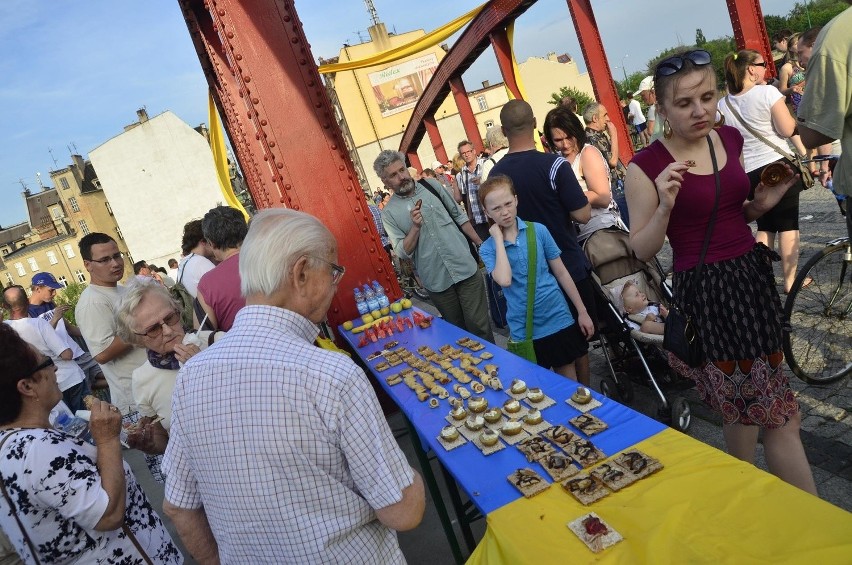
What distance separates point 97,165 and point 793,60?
147 ft

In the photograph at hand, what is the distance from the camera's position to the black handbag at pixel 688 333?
218 cm

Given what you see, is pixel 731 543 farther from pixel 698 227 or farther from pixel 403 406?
pixel 403 406

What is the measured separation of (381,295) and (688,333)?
299 centimetres

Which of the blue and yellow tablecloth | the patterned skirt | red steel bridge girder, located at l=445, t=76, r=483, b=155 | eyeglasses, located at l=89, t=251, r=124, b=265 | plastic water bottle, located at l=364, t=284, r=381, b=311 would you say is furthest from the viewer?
red steel bridge girder, located at l=445, t=76, r=483, b=155

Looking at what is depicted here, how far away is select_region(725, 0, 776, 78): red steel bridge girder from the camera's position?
599 cm

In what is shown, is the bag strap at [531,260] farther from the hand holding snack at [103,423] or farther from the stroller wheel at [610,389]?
the hand holding snack at [103,423]

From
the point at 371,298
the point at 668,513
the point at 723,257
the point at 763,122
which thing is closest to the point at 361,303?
the point at 371,298

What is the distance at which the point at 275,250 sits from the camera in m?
1.50

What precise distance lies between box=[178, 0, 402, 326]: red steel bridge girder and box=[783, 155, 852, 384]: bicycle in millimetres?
3270

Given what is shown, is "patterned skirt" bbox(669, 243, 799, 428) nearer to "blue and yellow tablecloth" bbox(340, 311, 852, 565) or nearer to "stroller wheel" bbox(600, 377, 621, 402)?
"blue and yellow tablecloth" bbox(340, 311, 852, 565)

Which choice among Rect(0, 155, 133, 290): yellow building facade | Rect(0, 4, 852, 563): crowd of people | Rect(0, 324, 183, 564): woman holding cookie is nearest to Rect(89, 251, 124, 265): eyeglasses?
Rect(0, 4, 852, 563): crowd of people

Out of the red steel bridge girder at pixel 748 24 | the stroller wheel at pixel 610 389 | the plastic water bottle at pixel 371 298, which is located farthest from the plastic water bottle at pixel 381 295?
the red steel bridge girder at pixel 748 24

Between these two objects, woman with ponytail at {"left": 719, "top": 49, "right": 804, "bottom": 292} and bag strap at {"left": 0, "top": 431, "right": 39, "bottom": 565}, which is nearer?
bag strap at {"left": 0, "top": 431, "right": 39, "bottom": 565}

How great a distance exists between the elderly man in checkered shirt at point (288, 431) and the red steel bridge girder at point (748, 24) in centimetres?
650
